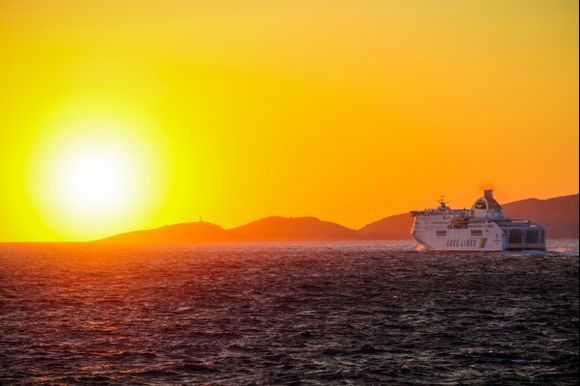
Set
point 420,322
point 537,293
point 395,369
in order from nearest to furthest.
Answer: point 395,369 → point 420,322 → point 537,293

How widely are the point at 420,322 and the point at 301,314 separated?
10.2 metres

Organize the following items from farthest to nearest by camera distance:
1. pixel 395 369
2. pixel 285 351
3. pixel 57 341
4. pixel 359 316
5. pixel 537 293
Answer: pixel 537 293 < pixel 359 316 < pixel 57 341 < pixel 285 351 < pixel 395 369

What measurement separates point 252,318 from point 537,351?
23.3 meters

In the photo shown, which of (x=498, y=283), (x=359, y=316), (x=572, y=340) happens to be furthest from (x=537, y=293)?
(x=572, y=340)

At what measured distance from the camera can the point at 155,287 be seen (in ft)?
330

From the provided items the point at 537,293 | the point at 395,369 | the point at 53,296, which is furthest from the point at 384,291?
the point at 395,369

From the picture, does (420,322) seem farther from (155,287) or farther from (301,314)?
(155,287)

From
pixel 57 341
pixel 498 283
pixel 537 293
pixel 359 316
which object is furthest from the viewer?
pixel 498 283

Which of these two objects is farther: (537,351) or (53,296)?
(53,296)

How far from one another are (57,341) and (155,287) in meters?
50.3

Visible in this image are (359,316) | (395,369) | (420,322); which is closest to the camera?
(395,369)

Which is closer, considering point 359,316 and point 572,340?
point 572,340

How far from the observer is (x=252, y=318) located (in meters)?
62.2

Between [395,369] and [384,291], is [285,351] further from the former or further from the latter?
[384,291]
